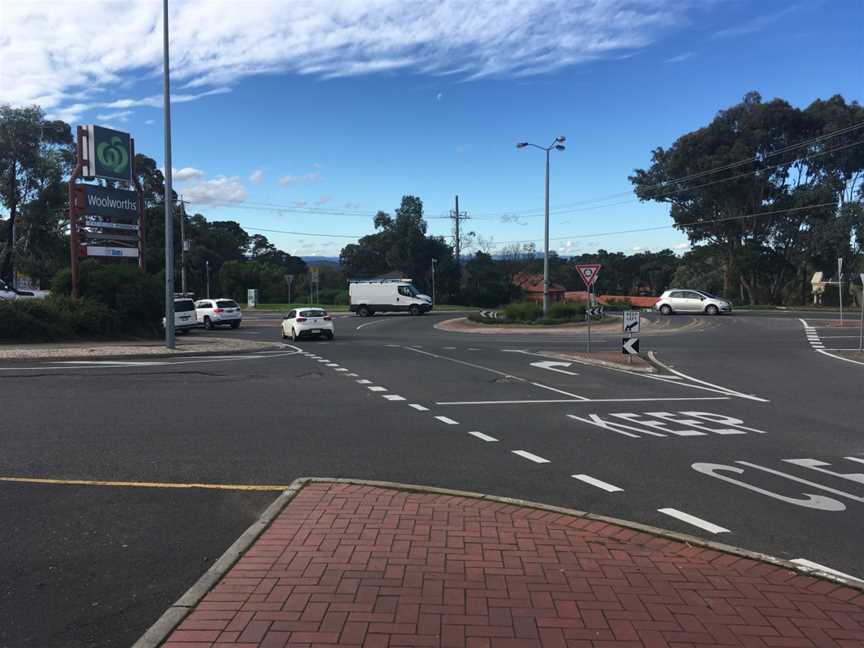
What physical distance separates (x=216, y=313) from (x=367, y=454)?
30252mm

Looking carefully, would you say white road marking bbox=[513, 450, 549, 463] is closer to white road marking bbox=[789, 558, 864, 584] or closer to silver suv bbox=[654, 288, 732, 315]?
white road marking bbox=[789, 558, 864, 584]

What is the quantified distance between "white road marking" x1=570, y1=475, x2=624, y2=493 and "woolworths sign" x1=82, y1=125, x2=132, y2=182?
22.5m

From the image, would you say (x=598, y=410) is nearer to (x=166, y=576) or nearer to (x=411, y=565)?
(x=411, y=565)

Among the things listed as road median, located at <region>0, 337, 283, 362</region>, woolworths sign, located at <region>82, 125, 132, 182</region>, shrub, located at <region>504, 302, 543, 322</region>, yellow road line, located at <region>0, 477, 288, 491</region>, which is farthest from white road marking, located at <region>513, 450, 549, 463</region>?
shrub, located at <region>504, 302, 543, 322</region>

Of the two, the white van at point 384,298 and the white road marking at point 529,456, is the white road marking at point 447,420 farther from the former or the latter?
the white van at point 384,298

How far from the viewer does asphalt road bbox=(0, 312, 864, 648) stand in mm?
4516

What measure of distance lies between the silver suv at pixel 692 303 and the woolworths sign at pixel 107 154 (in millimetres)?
30838

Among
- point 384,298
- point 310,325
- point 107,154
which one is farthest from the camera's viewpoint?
point 384,298

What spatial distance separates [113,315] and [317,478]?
2140 cm

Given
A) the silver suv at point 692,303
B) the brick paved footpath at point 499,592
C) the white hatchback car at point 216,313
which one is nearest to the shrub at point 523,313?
the silver suv at point 692,303

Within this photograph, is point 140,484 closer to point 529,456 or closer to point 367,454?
point 367,454

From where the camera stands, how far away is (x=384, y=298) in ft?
160

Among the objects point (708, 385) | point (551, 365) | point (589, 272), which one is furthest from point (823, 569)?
point (589, 272)

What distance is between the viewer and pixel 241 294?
263 ft
